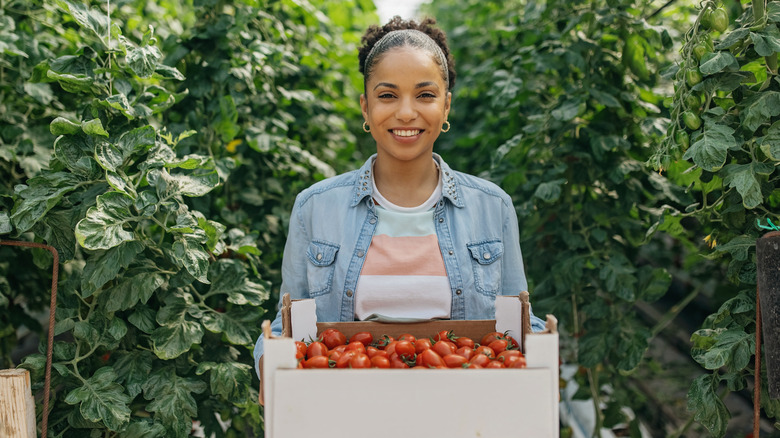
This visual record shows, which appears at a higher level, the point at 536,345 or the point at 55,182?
the point at 55,182

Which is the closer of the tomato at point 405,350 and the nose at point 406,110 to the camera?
the tomato at point 405,350

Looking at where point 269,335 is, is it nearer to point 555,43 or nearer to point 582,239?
point 582,239

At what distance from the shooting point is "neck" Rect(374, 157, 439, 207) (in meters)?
2.11

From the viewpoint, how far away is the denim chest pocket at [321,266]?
2.06 m

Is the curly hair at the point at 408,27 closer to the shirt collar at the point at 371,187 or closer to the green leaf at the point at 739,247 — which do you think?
the shirt collar at the point at 371,187

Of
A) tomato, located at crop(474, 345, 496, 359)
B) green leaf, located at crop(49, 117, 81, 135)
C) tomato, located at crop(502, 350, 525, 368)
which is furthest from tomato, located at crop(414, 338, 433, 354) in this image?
green leaf, located at crop(49, 117, 81, 135)

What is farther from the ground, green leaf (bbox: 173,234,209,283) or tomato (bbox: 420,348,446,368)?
green leaf (bbox: 173,234,209,283)

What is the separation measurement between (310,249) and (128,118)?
2.42 ft

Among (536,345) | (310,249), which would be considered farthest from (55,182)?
(536,345)

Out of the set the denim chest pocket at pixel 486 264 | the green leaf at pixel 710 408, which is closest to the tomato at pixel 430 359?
the denim chest pocket at pixel 486 264

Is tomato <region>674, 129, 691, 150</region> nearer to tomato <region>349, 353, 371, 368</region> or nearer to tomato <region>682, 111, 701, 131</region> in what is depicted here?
tomato <region>682, 111, 701, 131</region>

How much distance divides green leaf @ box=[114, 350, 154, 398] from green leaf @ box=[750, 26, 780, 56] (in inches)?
80.0

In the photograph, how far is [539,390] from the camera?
1424 millimetres

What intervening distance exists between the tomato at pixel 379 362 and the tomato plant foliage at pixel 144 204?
702mm
